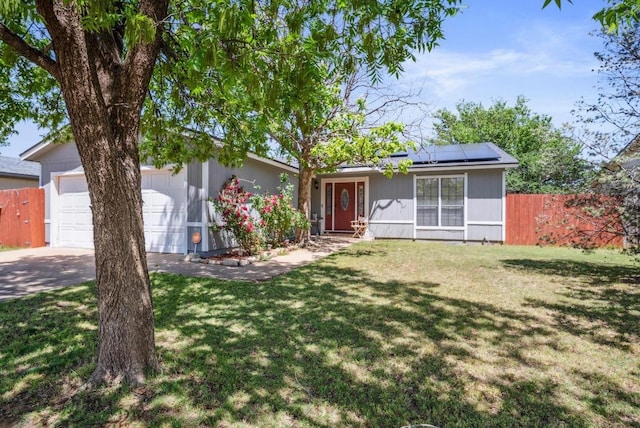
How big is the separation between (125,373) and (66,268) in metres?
6.00

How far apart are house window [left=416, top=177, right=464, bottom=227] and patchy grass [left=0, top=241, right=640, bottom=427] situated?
7.02 metres

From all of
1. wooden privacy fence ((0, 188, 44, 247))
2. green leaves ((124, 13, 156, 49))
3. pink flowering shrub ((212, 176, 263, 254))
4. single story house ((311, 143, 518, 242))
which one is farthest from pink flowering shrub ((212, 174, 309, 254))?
green leaves ((124, 13, 156, 49))

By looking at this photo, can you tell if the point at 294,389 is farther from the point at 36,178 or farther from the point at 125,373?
the point at 36,178

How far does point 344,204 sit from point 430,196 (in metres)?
3.63

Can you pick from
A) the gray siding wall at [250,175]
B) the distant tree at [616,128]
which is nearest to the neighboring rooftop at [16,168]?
the gray siding wall at [250,175]

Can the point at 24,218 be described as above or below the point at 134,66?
below

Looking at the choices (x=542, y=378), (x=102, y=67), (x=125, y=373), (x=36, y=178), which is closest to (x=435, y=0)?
(x=102, y=67)

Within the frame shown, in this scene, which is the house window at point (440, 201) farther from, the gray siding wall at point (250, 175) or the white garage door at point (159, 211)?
the white garage door at point (159, 211)

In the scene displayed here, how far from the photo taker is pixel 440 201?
1312 centimetres

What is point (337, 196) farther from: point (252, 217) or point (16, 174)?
point (16, 174)

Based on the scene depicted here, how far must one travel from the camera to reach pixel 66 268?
741cm

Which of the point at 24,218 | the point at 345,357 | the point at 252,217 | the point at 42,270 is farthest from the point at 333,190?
the point at 345,357

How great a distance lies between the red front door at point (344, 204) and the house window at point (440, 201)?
2.76 metres

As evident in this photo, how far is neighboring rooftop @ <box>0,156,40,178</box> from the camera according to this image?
15.4m
